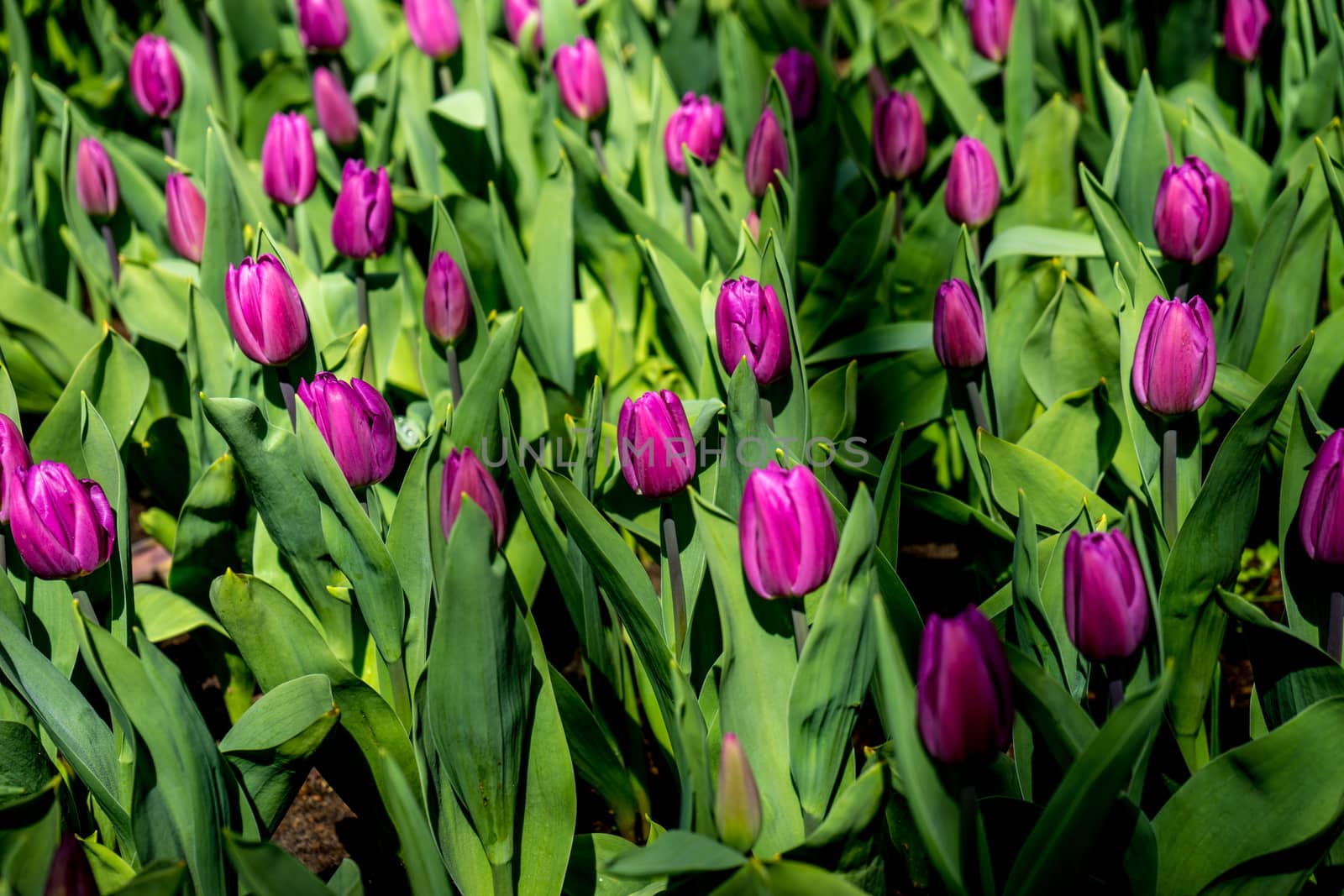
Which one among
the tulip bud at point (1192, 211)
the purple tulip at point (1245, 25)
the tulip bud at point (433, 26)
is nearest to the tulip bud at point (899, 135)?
the tulip bud at point (1192, 211)

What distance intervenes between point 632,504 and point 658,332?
53 centimetres

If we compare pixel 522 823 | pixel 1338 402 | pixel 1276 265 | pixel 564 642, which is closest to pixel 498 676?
pixel 522 823

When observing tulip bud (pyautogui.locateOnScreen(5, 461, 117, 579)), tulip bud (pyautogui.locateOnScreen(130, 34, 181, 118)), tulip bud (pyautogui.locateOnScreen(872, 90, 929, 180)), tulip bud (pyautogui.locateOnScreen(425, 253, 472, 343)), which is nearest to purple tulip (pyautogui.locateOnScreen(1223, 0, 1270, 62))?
tulip bud (pyautogui.locateOnScreen(872, 90, 929, 180))

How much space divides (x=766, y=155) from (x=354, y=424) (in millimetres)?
831

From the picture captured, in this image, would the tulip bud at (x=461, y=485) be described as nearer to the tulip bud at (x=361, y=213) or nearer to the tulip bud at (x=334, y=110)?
the tulip bud at (x=361, y=213)

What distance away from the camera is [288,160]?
1.76 m

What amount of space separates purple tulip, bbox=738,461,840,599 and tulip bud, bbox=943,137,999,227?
81 centimetres

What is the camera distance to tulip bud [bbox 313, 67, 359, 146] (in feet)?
6.80

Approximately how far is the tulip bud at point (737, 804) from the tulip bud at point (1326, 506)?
1.75 ft

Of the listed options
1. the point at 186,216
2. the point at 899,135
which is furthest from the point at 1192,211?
the point at 186,216

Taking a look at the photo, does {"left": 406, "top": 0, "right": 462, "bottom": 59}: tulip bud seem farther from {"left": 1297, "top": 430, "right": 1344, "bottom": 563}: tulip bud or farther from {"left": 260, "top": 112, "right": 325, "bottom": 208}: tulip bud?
{"left": 1297, "top": 430, "right": 1344, "bottom": 563}: tulip bud

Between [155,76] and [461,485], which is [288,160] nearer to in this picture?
[155,76]

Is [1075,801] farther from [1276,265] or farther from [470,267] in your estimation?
[470,267]

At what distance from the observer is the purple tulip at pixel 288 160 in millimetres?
1757
